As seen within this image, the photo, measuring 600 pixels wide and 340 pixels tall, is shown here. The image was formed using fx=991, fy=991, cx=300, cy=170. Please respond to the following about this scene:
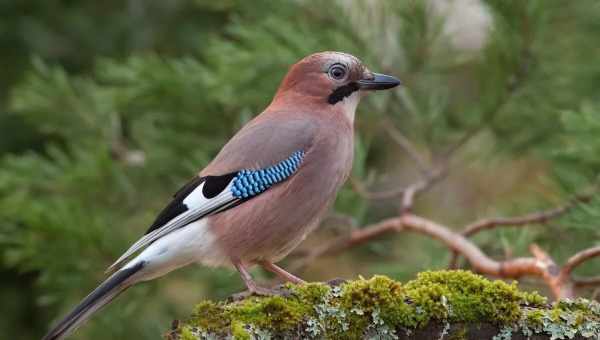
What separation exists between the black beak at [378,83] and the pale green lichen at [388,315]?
1.53m

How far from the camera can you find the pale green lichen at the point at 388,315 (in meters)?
2.94

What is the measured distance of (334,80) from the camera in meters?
4.44

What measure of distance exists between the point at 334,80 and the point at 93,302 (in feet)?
5.16

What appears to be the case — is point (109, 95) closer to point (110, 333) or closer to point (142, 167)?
point (142, 167)

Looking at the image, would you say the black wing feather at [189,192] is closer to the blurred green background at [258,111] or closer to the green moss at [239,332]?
the green moss at [239,332]

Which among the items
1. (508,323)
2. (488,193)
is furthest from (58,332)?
(488,193)

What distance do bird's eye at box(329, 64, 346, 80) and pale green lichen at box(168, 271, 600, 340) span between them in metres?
1.60

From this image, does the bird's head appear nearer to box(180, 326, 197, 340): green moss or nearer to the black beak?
the black beak

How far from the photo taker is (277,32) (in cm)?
600

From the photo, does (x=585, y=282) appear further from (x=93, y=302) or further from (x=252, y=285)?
(x=93, y=302)

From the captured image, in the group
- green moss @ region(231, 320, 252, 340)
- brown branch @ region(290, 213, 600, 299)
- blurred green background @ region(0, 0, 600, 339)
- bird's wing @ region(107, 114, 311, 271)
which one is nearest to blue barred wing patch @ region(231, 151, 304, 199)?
bird's wing @ region(107, 114, 311, 271)

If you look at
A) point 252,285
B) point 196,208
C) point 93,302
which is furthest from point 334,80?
point 93,302

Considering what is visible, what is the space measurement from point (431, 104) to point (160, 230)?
8.33 feet

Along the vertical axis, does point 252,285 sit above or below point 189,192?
below
